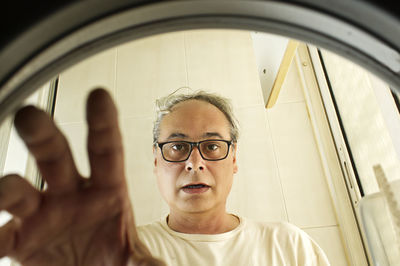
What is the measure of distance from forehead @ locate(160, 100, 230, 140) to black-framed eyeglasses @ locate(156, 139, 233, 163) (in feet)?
0.09

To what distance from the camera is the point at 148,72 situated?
1.62 m

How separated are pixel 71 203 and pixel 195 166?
0.60 metres

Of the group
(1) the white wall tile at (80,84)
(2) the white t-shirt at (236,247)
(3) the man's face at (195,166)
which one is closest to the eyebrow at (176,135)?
(3) the man's face at (195,166)

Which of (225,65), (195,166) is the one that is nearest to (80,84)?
(225,65)

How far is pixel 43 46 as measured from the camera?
0.73 ft

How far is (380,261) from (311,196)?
75 centimetres

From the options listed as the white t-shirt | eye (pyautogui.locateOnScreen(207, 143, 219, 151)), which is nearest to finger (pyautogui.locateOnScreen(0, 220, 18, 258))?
the white t-shirt

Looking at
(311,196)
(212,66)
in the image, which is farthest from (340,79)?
(212,66)

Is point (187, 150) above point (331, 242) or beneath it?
above

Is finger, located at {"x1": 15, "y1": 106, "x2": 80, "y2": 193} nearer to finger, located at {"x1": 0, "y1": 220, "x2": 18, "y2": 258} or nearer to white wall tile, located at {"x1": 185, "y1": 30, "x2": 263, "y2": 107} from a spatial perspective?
finger, located at {"x1": 0, "y1": 220, "x2": 18, "y2": 258}

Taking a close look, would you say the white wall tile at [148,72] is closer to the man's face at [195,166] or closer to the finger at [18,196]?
the man's face at [195,166]

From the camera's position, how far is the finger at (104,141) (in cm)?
28

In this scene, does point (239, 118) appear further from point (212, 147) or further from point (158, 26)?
point (158, 26)

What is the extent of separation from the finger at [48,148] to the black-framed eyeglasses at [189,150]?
2.08 feet
